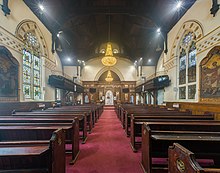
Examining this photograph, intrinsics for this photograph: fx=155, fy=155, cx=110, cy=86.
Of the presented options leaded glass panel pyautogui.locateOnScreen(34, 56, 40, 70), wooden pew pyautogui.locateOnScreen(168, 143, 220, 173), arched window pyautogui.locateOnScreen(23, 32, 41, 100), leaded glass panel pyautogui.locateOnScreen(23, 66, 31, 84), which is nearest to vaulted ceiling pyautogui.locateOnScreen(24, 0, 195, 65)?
arched window pyautogui.locateOnScreen(23, 32, 41, 100)

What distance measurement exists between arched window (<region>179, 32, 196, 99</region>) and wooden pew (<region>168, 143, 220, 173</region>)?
20.1 ft

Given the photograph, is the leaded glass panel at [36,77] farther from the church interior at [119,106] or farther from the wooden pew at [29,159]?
the wooden pew at [29,159]

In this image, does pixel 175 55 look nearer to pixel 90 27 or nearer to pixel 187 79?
pixel 187 79

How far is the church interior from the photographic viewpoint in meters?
1.92

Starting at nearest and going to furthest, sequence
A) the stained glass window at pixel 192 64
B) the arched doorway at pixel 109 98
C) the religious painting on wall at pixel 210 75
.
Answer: the religious painting on wall at pixel 210 75 → the stained glass window at pixel 192 64 → the arched doorway at pixel 109 98

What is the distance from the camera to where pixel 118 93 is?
19469 mm

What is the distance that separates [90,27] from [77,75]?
6.29 m

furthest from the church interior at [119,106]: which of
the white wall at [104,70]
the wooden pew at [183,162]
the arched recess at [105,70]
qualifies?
the arched recess at [105,70]

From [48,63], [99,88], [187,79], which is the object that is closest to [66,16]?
[48,63]

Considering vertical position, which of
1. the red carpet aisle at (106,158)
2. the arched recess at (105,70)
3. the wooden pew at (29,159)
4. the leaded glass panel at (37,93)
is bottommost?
the red carpet aisle at (106,158)

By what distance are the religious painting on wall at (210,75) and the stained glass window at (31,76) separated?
24.8ft

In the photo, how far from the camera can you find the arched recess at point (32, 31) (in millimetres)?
6606

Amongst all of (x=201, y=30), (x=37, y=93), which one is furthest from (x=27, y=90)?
(x=201, y=30)

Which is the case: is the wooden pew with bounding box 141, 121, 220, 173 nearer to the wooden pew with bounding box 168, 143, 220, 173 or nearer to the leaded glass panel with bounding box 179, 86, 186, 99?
the wooden pew with bounding box 168, 143, 220, 173
